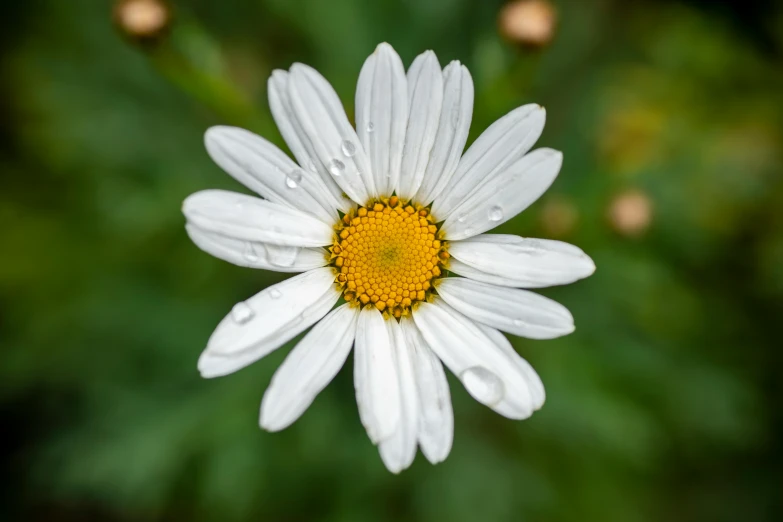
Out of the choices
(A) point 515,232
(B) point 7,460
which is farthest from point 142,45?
(B) point 7,460

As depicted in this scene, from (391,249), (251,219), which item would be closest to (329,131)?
(251,219)

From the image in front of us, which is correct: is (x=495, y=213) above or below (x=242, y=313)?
below

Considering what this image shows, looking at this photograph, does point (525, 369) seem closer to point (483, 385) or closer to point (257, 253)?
point (483, 385)

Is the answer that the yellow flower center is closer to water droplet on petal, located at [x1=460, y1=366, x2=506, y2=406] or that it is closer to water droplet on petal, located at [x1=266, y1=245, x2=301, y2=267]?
water droplet on petal, located at [x1=266, y1=245, x2=301, y2=267]

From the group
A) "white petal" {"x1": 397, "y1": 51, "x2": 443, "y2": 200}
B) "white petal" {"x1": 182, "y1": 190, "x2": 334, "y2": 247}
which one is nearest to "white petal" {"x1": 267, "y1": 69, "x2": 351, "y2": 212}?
"white petal" {"x1": 182, "y1": 190, "x2": 334, "y2": 247}

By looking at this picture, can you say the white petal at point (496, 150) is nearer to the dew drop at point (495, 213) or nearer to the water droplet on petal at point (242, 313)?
the dew drop at point (495, 213)

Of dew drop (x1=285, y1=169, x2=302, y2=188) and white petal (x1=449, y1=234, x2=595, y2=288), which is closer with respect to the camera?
white petal (x1=449, y1=234, x2=595, y2=288)
